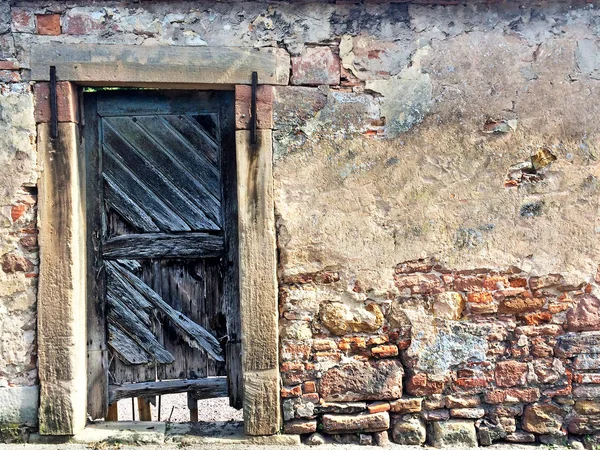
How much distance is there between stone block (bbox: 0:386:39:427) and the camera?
3.11m

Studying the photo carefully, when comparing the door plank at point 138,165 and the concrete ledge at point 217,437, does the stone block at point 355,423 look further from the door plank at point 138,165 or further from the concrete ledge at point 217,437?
the door plank at point 138,165

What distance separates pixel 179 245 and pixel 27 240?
88 cm

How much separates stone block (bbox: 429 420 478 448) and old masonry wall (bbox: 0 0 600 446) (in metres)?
0.02

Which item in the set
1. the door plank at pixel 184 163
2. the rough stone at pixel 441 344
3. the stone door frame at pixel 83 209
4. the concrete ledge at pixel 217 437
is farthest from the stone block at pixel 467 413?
the door plank at pixel 184 163

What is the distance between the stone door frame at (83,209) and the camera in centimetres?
310

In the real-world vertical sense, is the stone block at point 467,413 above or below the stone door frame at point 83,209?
below

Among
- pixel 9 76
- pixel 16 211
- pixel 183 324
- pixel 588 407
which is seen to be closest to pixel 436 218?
pixel 588 407

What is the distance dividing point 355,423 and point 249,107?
202 cm

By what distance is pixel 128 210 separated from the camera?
133 inches

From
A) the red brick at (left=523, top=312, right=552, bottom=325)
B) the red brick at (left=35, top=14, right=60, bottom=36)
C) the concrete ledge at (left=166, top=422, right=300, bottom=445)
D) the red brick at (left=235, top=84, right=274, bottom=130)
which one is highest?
the red brick at (left=35, top=14, right=60, bottom=36)

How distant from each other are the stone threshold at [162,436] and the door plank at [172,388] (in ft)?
0.59

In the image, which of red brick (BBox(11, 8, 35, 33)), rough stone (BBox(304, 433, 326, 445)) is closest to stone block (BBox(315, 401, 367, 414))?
rough stone (BBox(304, 433, 326, 445))

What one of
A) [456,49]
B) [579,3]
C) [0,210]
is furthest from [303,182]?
[579,3]

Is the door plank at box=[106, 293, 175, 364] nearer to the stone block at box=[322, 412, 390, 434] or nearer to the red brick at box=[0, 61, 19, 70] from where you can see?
the stone block at box=[322, 412, 390, 434]
